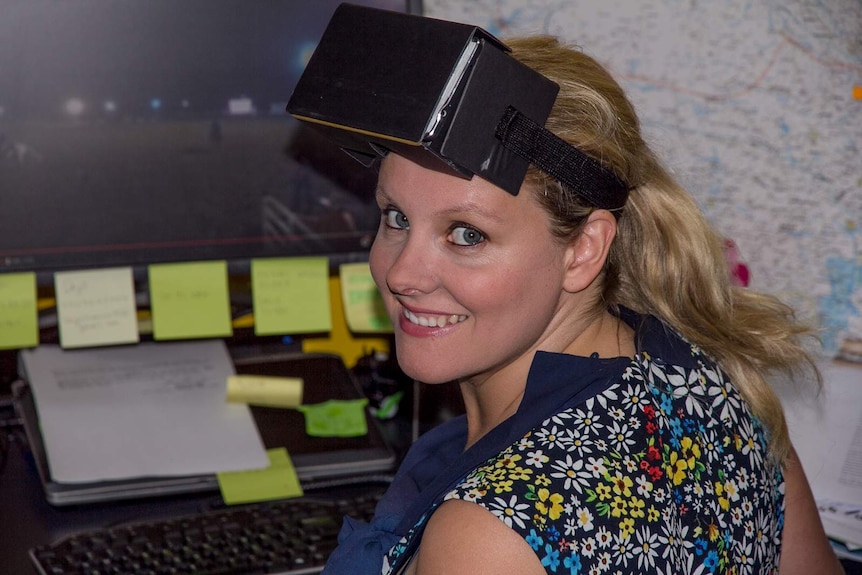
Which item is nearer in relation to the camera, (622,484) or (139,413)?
(622,484)

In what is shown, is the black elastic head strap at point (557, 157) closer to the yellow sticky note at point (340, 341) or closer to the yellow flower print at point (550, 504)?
the yellow flower print at point (550, 504)

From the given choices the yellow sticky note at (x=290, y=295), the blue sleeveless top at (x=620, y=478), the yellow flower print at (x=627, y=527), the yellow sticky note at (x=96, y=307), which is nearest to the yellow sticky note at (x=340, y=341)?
the yellow sticky note at (x=290, y=295)

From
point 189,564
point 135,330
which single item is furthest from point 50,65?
point 189,564

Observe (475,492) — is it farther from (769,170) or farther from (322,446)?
(769,170)

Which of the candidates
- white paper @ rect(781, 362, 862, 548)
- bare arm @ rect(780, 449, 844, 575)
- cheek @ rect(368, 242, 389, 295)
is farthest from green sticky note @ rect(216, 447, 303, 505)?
white paper @ rect(781, 362, 862, 548)

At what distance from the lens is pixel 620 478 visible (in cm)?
84

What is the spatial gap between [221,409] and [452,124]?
0.70 meters

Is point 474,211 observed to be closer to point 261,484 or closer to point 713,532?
point 713,532

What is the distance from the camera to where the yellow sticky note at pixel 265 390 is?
1.45 metres

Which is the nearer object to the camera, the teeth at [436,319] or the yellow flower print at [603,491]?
the yellow flower print at [603,491]

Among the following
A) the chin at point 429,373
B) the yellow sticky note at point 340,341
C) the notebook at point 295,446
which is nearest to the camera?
the chin at point 429,373

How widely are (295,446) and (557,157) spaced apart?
65cm

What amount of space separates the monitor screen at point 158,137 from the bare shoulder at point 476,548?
2.36 ft

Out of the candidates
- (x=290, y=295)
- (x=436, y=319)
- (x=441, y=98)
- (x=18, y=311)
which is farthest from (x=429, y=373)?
(x=18, y=311)
